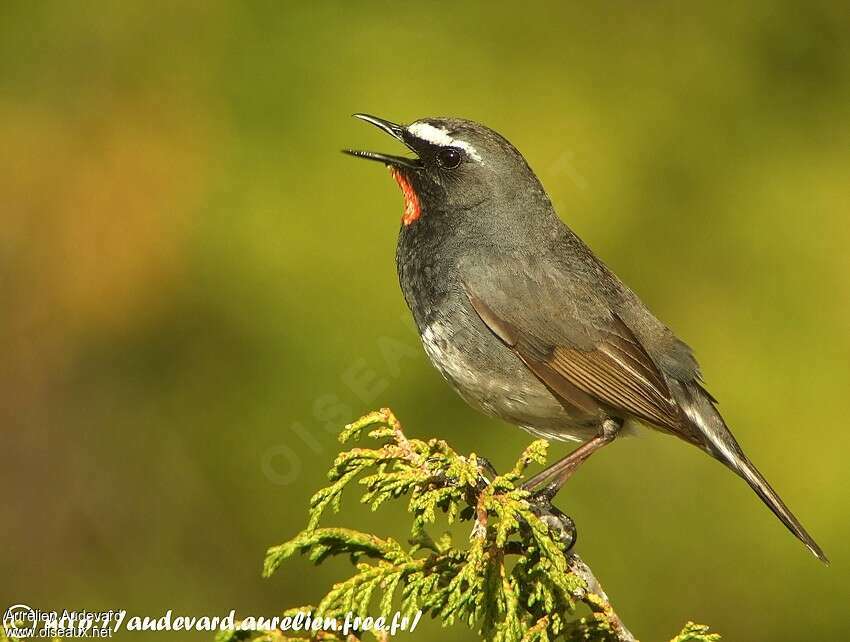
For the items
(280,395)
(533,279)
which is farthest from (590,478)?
(280,395)

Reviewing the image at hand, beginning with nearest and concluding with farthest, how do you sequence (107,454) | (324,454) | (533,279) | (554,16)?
1. (533,279)
2. (324,454)
3. (107,454)
4. (554,16)

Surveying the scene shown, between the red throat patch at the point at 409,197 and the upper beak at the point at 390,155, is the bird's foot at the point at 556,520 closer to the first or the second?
the red throat patch at the point at 409,197

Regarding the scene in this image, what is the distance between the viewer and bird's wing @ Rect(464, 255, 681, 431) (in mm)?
4375

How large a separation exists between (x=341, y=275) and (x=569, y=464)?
1.70 meters

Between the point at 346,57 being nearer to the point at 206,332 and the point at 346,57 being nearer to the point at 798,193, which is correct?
the point at 206,332

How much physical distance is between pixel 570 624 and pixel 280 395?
2413 millimetres

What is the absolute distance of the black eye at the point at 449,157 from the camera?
4590 millimetres

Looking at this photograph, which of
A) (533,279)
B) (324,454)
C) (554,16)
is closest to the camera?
(533,279)

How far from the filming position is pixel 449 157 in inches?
181

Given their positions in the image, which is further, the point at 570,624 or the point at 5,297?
the point at 5,297

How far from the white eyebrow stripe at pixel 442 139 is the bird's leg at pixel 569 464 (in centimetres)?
127

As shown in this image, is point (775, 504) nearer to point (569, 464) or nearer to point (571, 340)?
point (569, 464)

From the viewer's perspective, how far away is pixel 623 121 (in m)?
5.93

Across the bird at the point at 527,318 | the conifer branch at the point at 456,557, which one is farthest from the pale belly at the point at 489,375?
the conifer branch at the point at 456,557
